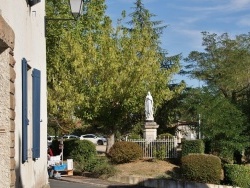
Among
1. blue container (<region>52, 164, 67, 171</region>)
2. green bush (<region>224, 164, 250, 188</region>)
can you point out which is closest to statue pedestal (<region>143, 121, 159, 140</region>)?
green bush (<region>224, 164, 250, 188</region>)

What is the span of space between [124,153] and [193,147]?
319 centimetres

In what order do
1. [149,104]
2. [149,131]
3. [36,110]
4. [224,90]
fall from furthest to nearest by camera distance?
[224,90] < [149,131] < [149,104] < [36,110]

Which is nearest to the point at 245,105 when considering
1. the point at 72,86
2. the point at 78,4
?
the point at 72,86

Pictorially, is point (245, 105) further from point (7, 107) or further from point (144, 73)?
point (7, 107)

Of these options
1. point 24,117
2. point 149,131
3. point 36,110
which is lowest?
point 149,131

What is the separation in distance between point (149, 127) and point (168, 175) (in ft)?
19.5

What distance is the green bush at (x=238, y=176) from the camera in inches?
831

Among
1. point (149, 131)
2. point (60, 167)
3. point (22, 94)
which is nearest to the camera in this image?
point (22, 94)

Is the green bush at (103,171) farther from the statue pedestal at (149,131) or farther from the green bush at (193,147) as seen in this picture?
the statue pedestal at (149,131)

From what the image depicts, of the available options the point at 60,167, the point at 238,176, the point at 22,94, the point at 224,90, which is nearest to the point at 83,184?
the point at 60,167

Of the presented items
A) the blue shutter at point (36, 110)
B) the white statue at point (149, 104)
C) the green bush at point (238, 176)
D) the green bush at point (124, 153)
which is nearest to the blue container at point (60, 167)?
the green bush at point (124, 153)

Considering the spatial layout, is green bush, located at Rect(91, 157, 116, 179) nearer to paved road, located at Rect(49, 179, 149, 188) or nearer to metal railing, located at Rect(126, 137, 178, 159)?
paved road, located at Rect(49, 179, 149, 188)

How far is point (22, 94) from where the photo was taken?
8.64m

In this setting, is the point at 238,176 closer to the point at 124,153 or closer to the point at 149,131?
the point at 124,153
